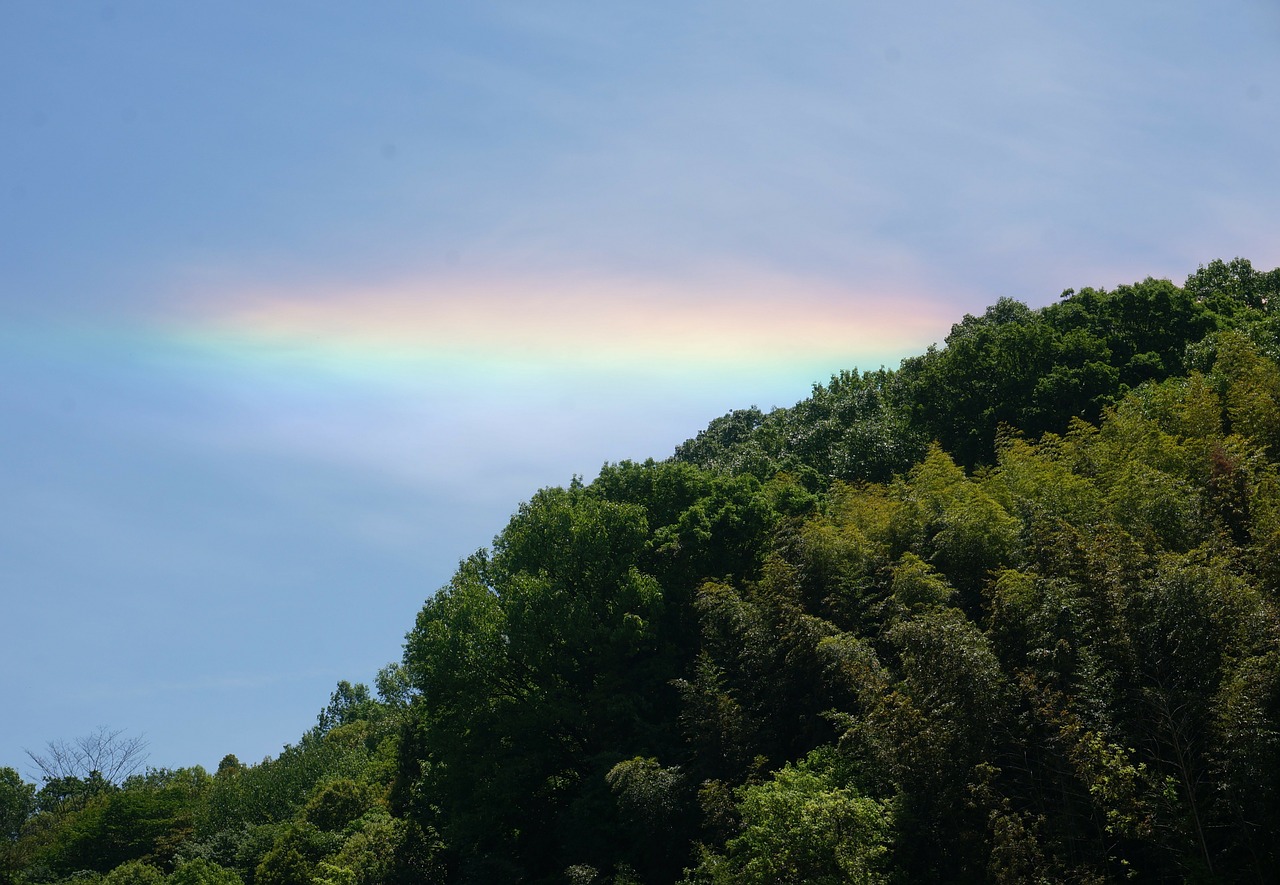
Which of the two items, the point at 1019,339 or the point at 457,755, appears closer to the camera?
the point at 457,755

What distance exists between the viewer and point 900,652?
21797 millimetres

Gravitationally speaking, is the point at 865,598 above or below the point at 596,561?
below

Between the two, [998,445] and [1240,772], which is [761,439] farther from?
[1240,772]

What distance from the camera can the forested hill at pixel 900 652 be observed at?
57.3 feet

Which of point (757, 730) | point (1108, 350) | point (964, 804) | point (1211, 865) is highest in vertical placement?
point (1108, 350)

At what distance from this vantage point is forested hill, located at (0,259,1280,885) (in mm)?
17469

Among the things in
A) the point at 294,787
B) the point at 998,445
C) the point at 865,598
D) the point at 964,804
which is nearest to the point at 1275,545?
the point at 964,804

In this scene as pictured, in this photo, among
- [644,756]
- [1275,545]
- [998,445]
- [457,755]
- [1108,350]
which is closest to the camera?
[1275,545]

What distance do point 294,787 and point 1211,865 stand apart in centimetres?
4662

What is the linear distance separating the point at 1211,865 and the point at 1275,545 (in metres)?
5.79

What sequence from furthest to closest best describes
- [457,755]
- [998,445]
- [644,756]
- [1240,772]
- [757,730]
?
[998,445] < [457,755] < [644,756] < [757,730] < [1240,772]

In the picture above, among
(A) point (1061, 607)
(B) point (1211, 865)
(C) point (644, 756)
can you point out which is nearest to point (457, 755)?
(C) point (644, 756)

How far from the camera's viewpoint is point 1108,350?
1560 inches

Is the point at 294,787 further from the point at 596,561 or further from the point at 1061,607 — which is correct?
the point at 1061,607
